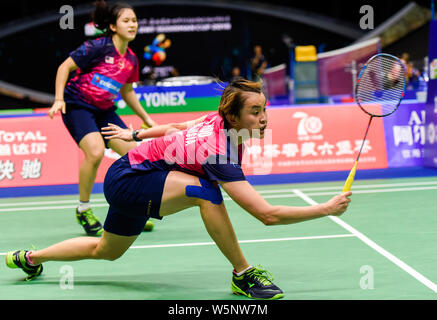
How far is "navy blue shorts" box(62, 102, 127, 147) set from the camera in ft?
15.6

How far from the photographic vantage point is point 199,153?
2885 mm

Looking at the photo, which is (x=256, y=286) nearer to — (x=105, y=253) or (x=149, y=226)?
(x=105, y=253)

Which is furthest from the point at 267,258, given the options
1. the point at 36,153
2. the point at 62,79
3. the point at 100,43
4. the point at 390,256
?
the point at 36,153

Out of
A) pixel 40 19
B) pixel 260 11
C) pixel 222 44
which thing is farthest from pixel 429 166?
pixel 40 19

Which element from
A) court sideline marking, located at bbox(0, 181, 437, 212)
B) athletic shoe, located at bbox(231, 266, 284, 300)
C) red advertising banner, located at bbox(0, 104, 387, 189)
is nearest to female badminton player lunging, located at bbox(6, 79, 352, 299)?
athletic shoe, located at bbox(231, 266, 284, 300)

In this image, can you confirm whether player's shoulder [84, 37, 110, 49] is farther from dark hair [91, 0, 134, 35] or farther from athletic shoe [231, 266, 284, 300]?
athletic shoe [231, 266, 284, 300]

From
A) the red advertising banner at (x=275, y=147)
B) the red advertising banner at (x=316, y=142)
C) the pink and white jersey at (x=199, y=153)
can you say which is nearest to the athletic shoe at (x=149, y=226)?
the pink and white jersey at (x=199, y=153)

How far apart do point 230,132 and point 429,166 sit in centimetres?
545

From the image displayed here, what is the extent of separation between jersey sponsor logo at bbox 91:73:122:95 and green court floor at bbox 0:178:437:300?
1.19 meters

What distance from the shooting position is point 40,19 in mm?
24219

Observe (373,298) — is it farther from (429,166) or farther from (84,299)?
(429,166)

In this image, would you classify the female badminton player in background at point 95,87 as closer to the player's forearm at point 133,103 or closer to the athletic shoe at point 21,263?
the player's forearm at point 133,103

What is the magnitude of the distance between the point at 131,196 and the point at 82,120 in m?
1.99

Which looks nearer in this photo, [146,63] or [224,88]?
[224,88]
